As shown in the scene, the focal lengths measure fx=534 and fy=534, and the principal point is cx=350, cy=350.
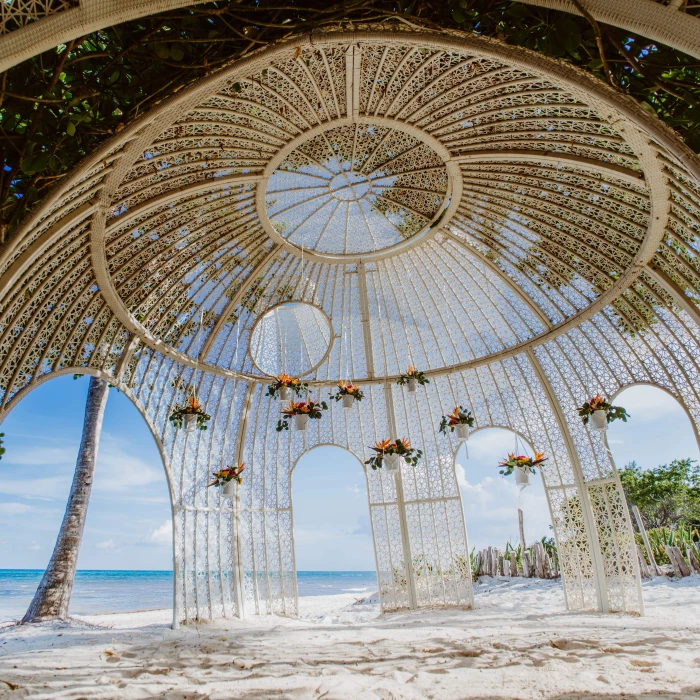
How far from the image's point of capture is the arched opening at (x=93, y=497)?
35750 mm

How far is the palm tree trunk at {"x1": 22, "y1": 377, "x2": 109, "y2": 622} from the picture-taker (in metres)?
11.5

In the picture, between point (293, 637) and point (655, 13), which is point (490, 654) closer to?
point (293, 637)

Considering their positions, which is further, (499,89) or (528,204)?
(528,204)

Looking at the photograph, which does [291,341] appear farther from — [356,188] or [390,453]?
[356,188]

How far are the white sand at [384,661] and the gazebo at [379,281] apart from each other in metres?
2.52

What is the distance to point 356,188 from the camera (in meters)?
8.49

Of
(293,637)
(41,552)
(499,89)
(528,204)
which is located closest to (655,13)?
(499,89)

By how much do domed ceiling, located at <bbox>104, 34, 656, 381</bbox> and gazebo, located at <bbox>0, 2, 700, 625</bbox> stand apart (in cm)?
4

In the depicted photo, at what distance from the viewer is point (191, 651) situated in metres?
6.30

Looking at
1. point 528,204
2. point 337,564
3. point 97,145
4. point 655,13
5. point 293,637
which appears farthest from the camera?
point 337,564

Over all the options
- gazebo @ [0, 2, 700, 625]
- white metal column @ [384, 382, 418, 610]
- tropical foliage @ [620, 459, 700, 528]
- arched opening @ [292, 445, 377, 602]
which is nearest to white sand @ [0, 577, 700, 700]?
white metal column @ [384, 382, 418, 610]

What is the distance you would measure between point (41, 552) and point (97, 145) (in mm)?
48786

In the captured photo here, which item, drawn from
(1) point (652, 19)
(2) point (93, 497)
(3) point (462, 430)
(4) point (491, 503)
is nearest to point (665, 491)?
(4) point (491, 503)

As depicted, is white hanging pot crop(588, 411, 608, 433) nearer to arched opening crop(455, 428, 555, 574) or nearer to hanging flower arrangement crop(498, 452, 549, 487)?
hanging flower arrangement crop(498, 452, 549, 487)
